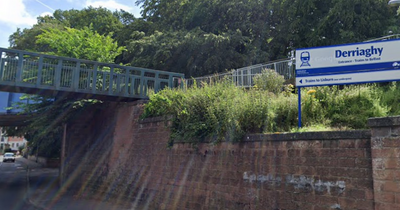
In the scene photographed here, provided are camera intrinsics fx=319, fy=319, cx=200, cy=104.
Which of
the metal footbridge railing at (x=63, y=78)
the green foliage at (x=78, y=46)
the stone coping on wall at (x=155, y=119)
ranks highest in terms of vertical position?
the green foliage at (x=78, y=46)

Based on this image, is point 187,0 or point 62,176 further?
point 187,0

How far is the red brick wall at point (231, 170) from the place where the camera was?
5797mm

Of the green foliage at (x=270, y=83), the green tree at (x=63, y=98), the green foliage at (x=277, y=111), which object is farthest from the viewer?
the green tree at (x=63, y=98)


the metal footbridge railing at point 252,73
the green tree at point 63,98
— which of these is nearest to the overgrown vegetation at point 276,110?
the metal footbridge railing at point 252,73

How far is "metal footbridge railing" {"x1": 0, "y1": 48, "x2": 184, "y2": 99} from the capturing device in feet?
39.3

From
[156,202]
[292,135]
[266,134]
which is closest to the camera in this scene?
[292,135]

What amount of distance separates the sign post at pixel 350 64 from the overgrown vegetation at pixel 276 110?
1015mm

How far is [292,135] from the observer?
679cm

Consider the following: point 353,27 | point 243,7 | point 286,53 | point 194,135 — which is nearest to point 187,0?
point 243,7

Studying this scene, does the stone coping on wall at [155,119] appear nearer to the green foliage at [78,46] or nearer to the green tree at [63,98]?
the green tree at [63,98]

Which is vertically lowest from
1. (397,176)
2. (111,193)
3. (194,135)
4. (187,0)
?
(111,193)

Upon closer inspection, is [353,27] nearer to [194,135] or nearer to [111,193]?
[194,135]

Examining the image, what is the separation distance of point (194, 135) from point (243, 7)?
15.6 meters

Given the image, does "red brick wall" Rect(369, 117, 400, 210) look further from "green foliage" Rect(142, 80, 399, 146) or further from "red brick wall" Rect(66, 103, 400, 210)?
"green foliage" Rect(142, 80, 399, 146)
